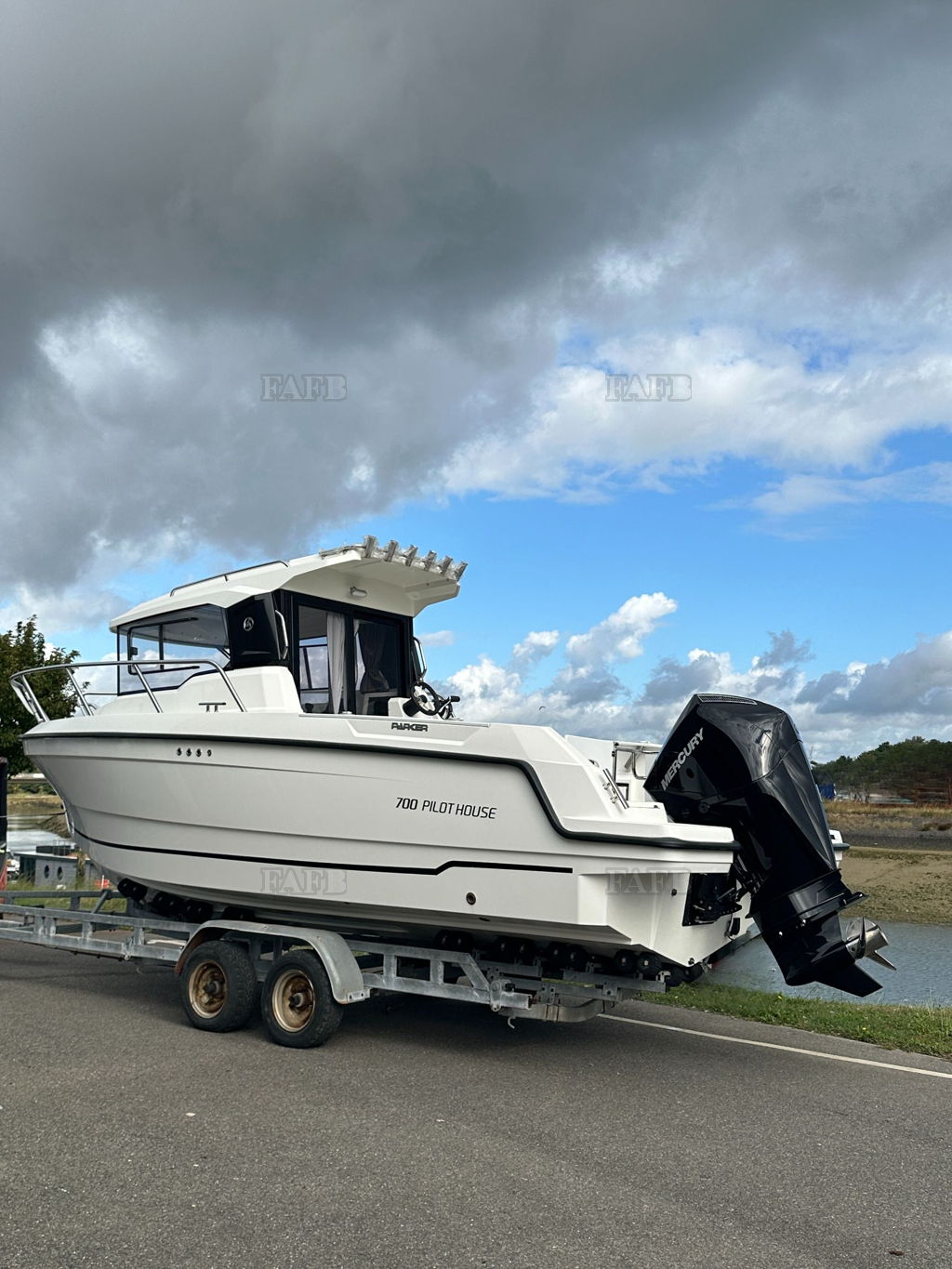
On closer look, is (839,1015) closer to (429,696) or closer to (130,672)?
(429,696)

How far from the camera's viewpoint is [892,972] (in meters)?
13.0

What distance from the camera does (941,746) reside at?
66812 mm

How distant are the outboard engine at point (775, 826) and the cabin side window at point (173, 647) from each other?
351cm

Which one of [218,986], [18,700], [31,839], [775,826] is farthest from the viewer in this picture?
[18,700]

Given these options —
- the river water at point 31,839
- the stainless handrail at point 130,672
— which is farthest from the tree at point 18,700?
the stainless handrail at point 130,672

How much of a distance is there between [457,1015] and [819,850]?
310 centimetres

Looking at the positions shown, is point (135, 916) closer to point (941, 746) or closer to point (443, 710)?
point (443, 710)

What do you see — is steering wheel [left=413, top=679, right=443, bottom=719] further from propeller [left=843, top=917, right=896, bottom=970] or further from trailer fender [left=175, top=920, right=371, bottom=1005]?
propeller [left=843, top=917, right=896, bottom=970]

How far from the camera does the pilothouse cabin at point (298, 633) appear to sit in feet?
25.1

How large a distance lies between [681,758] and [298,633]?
2.96 metres

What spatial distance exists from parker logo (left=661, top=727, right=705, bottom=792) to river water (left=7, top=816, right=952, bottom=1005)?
1.59 meters

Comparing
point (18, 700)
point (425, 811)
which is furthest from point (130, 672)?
point (18, 700)

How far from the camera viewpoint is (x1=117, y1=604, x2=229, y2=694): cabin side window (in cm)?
795

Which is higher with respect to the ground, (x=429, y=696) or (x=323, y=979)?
(x=429, y=696)
